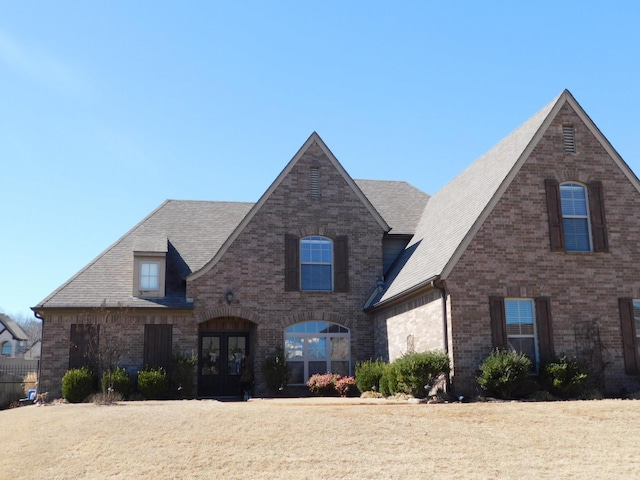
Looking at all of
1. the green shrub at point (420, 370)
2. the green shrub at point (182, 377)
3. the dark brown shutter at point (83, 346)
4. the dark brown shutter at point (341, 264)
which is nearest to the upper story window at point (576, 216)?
the green shrub at point (420, 370)

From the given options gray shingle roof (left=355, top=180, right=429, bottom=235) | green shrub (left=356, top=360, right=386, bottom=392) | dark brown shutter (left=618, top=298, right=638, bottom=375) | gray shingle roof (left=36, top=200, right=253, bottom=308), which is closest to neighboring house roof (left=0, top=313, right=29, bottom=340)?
gray shingle roof (left=36, top=200, right=253, bottom=308)

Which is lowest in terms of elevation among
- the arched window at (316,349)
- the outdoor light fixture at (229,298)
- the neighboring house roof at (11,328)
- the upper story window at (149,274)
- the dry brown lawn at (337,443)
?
the dry brown lawn at (337,443)

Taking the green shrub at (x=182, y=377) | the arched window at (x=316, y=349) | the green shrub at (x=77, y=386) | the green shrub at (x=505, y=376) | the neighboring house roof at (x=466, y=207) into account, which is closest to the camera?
the green shrub at (x=505, y=376)

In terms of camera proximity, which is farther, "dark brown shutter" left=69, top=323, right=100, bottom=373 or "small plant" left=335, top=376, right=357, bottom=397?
"dark brown shutter" left=69, top=323, right=100, bottom=373

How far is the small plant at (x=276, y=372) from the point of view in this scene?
76.8ft

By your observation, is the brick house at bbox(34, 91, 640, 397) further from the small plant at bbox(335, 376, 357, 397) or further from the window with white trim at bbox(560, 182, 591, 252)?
the small plant at bbox(335, 376, 357, 397)

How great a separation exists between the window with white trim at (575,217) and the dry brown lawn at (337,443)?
5979 millimetres

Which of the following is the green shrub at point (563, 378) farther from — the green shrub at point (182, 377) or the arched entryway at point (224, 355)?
the green shrub at point (182, 377)

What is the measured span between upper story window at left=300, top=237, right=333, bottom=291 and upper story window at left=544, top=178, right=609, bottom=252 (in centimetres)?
808

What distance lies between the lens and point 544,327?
19203mm

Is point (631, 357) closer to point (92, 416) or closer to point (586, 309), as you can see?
point (586, 309)

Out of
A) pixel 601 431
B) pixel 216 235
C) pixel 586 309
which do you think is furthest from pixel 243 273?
pixel 601 431

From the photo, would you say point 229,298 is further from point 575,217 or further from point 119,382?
point 575,217

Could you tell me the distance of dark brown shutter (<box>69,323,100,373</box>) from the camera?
2320cm
